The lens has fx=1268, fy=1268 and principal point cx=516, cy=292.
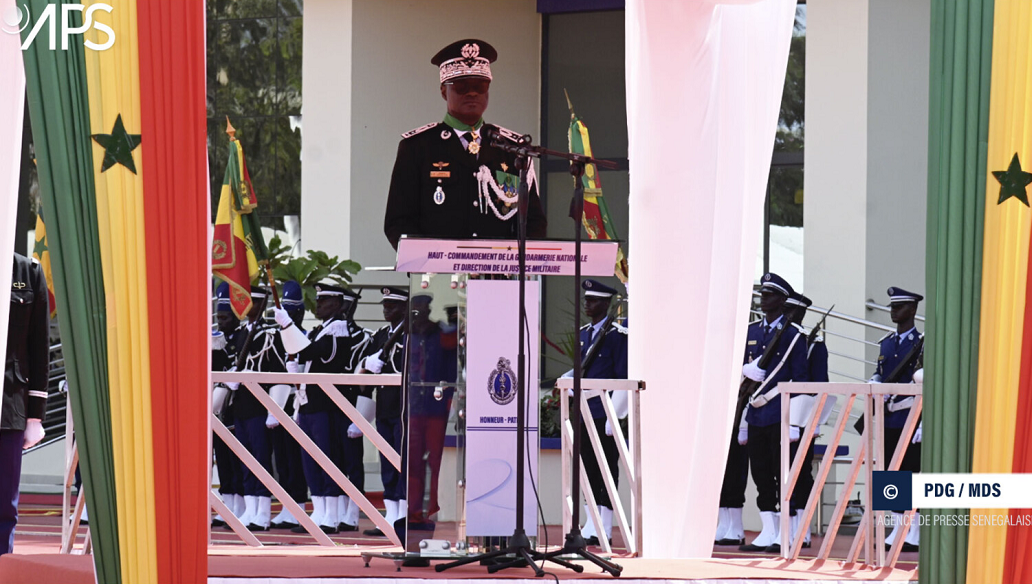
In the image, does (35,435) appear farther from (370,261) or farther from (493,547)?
(370,261)

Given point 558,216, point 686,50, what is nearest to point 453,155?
point 686,50

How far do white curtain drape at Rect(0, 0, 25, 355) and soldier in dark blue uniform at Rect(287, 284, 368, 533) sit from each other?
511 cm

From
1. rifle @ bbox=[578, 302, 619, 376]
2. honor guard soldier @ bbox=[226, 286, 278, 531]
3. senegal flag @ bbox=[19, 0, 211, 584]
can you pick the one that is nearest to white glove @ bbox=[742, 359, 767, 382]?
rifle @ bbox=[578, 302, 619, 376]

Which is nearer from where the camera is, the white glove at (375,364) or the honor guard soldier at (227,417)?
the white glove at (375,364)

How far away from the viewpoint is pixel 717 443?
5.07 metres

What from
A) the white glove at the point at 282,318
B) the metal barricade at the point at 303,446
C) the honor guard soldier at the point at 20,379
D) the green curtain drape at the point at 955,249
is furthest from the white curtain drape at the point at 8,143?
the white glove at the point at 282,318

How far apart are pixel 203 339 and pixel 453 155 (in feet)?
4.56

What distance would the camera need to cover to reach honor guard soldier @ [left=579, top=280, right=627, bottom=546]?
9.05 metres

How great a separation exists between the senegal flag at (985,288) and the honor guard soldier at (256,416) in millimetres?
6503

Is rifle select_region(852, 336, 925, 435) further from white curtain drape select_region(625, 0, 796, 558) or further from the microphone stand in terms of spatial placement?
the microphone stand

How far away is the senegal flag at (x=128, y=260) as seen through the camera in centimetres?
340

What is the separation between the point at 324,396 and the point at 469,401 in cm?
569

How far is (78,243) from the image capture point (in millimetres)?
3396

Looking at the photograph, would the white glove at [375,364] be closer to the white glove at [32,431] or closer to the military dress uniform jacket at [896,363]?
the military dress uniform jacket at [896,363]
